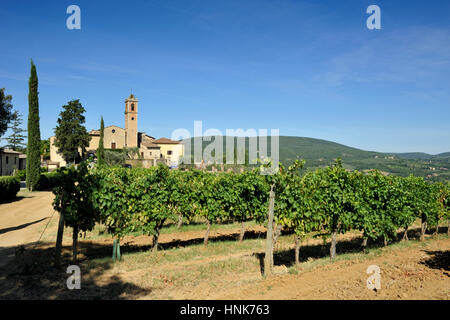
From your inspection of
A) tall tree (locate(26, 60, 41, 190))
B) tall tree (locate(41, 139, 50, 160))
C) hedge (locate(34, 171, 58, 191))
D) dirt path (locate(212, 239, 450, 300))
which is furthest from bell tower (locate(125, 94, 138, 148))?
dirt path (locate(212, 239, 450, 300))

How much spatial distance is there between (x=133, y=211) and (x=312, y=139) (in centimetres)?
17564

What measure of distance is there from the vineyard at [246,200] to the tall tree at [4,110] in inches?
1013

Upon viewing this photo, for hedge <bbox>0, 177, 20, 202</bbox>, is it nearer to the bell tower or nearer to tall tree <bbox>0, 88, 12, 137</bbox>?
tall tree <bbox>0, 88, 12, 137</bbox>

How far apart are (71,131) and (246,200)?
1884 inches

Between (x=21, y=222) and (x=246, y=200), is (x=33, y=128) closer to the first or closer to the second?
(x=21, y=222)

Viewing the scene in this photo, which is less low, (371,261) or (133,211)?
(133,211)

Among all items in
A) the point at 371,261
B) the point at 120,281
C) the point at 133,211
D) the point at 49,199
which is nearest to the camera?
the point at 120,281

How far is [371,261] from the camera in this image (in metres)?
8.85

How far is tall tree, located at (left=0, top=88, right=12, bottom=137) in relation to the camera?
98.0 ft

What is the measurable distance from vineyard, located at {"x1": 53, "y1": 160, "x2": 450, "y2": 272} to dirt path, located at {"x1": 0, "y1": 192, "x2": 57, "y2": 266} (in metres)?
2.25

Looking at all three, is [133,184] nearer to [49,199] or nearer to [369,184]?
[369,184]

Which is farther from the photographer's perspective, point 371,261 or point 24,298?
point 371,261
